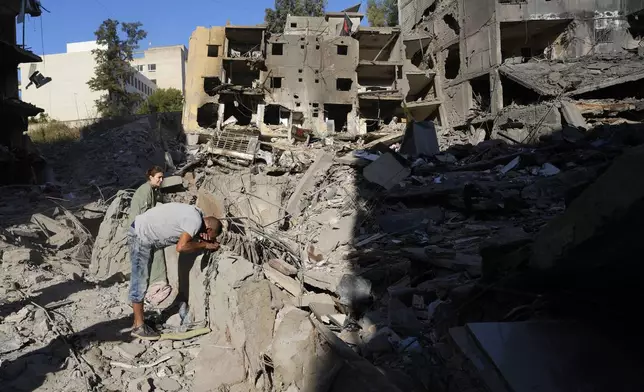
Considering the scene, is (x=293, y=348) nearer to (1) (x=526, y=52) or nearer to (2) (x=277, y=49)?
(1) (x=526, y=52)

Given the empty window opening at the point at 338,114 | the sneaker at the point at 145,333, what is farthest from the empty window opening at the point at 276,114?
the sneaker at the point at 145,333

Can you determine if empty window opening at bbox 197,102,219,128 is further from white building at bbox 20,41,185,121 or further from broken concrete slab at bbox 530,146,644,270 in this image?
broken concrete slab at bbox 530,146,644,270

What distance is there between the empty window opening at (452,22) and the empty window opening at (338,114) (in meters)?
7.31

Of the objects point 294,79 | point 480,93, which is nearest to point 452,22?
point 480,93

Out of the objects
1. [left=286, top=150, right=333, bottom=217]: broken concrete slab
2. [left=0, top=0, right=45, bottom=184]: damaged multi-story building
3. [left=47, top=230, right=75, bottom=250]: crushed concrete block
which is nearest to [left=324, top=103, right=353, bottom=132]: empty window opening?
[left=0, top=0, right=45, bottom=184]: damaged multi-story building

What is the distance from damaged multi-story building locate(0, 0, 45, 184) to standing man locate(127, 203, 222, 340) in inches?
641

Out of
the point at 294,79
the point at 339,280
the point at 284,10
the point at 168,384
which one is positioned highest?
the point at 284,10

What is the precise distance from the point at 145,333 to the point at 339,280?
2.02 m

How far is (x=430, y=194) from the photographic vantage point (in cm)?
769

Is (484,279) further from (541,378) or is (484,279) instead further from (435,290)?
(435,290)

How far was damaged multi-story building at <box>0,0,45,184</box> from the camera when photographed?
706 inches

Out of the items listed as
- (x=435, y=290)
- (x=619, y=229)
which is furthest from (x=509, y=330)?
(x=435, y=290)

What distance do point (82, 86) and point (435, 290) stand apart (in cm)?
5359

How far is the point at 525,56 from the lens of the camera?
24.1 meters
